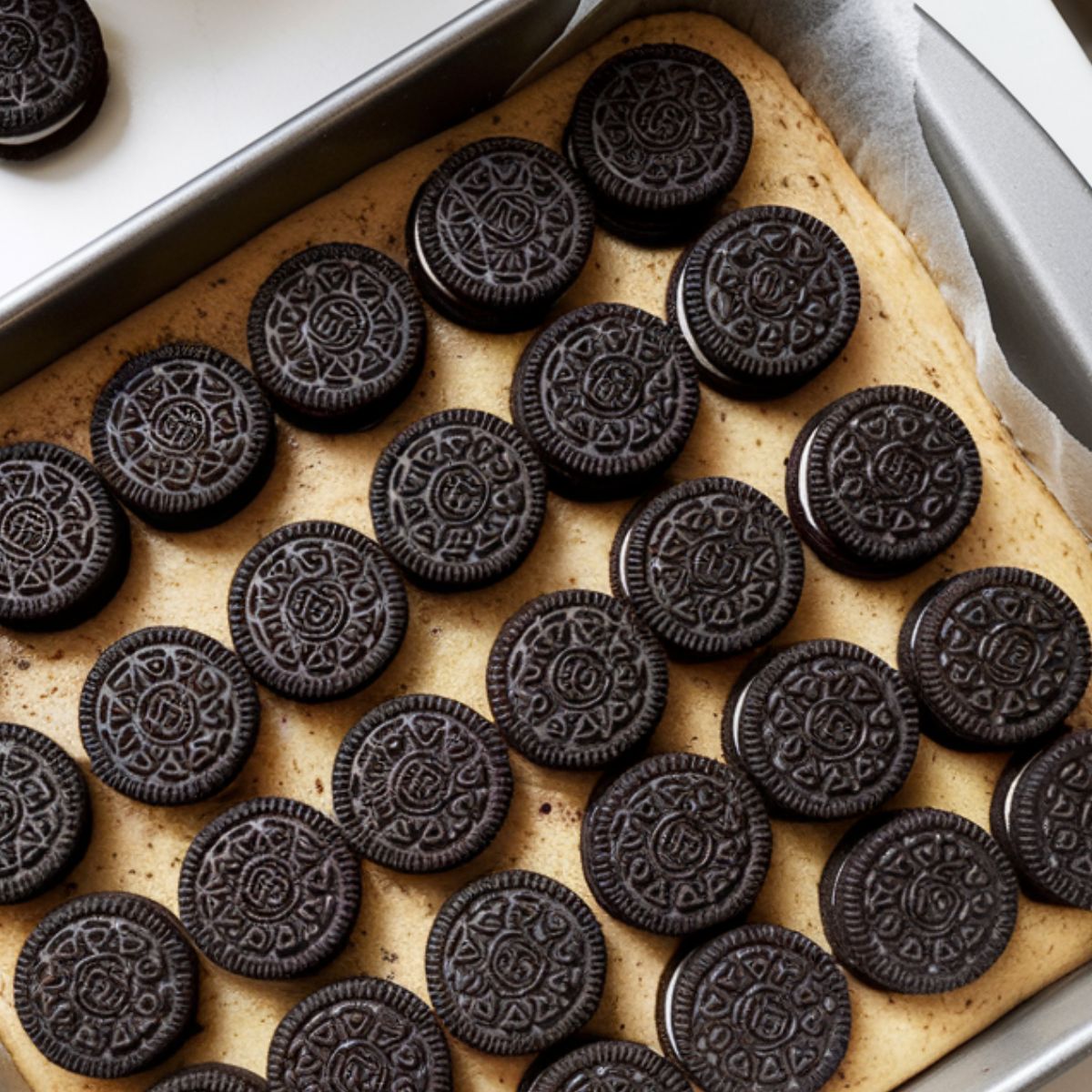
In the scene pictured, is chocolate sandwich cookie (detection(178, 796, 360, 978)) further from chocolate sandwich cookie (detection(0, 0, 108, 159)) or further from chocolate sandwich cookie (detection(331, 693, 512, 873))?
chocolate sandwich cookie (detection(0, 0, 108, 159))

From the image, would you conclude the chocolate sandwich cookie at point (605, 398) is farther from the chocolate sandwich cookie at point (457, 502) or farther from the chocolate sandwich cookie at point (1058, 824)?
the chocolate sandwich cookie at point (1058, 824)

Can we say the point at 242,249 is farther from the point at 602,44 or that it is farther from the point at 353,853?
the point at 353,853

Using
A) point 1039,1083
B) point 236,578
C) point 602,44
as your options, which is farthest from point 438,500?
point 1039,1083

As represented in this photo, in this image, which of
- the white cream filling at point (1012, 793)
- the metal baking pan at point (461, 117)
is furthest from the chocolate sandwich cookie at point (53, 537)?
the white cream filling at point (1012, 793)

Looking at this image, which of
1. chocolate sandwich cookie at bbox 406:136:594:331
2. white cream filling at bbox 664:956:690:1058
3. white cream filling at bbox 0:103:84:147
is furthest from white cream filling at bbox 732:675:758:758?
white cream filling at bbox 0:103:84:147

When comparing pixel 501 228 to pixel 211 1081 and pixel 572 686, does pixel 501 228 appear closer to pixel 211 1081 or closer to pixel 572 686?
pixel 572 686

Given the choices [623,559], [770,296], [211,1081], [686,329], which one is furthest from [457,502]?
[211,1081]
